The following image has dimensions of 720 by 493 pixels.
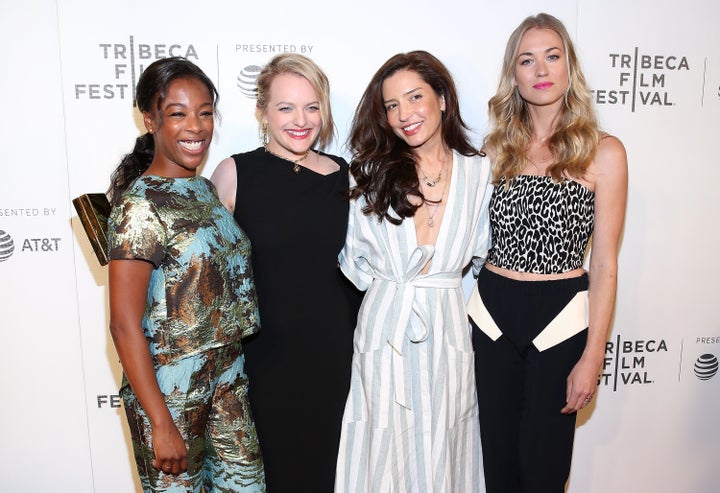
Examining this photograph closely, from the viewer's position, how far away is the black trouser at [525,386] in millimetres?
Result: 1926

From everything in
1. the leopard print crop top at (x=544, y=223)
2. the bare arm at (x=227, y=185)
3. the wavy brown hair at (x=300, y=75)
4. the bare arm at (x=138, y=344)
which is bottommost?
the bare arm at (x=138, y=344)

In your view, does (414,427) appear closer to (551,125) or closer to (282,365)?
(282,365)

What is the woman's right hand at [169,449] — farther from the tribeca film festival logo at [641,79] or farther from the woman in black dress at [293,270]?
the tribeca film festival logo at [641,79]

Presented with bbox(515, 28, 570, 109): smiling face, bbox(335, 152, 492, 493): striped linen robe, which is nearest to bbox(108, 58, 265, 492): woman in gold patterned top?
bbox(335, 152, 492, 493): striped linen robe

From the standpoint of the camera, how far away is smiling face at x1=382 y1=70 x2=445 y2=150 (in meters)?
1.99

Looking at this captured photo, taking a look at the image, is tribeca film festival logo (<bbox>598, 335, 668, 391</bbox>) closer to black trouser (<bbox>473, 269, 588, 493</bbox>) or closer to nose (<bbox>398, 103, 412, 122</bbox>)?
A: black trouser (<bbox>473, 269, 588, 493</bbox>)

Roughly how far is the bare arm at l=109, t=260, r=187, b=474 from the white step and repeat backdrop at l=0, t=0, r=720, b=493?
1.18 metres

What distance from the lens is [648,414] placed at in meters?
2.99

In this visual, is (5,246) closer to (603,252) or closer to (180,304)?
(180,304)

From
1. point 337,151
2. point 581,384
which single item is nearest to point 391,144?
point 337,151

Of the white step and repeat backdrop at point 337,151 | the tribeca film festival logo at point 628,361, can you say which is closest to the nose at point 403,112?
the white step and repeat backdrop at point 337,151

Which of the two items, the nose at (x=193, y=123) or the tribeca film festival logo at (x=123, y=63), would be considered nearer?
the nose at (x=193, y=123)

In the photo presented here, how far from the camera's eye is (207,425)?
173cm

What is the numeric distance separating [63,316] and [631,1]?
317cm
